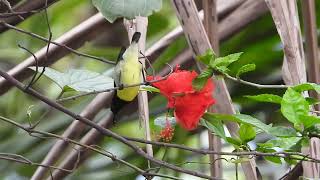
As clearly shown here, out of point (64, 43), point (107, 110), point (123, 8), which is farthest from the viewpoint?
point (107, 110)

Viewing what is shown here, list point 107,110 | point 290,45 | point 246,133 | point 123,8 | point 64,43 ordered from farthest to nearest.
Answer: point 107,110 < point 64,43 < point 290,45 < point 246,133 < point 123,8

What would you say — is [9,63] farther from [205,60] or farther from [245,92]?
[205,60]

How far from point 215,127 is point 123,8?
0.17m

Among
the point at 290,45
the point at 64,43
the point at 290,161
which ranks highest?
the point at 64,43

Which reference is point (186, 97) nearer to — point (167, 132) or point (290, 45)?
point (167, 132)

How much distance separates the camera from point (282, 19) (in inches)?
29.3

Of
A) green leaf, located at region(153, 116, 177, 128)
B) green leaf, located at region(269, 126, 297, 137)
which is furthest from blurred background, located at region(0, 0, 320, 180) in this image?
green leaf, located at region(269, 126, 297, 137)

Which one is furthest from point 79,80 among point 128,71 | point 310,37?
point 310,37

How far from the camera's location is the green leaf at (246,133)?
0.62 m

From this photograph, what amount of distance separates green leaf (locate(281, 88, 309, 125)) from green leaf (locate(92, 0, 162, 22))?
0.44 feet

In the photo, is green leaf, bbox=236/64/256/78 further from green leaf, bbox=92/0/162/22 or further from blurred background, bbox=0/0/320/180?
blurred background, bbox=0/0/320/180

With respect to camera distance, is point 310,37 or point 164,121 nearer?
point 164,121

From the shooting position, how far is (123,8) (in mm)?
526

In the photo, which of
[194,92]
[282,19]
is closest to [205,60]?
[194,92]
